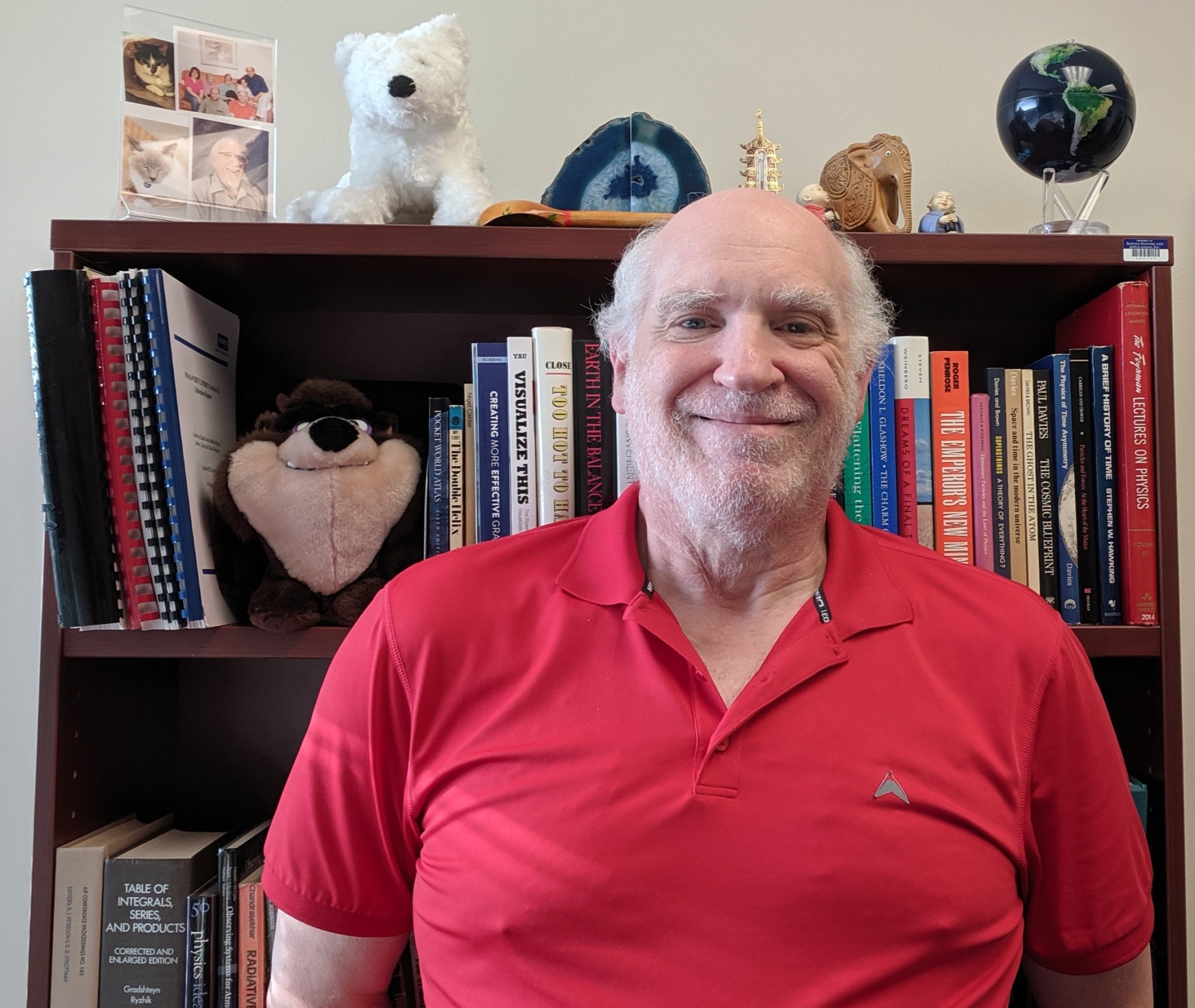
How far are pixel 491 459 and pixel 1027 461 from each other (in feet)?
2.01

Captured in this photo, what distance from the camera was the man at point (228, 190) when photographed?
1015 mm

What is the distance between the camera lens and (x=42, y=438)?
3.07ft

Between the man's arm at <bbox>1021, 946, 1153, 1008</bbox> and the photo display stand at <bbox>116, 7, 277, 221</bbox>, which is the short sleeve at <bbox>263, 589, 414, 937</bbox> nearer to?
the photo display stand at <bbox>116, 7, 277, 221</bbox>

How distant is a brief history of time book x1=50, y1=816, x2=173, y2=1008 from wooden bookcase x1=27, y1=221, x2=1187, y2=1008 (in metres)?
0.01

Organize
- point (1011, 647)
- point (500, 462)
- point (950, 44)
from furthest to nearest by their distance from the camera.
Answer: point (950, 44) < point (500, 462) < point (1011, 647)

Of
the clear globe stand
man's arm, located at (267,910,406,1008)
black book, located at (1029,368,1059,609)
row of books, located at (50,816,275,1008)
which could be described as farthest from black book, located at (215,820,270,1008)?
the clear globe stand

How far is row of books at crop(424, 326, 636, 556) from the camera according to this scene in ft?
3.38

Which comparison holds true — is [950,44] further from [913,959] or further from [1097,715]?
[913,959]

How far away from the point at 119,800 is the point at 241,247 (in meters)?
0.69

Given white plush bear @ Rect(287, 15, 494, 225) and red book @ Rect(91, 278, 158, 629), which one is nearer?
red book @ Rect(91, 278, 158, 629)

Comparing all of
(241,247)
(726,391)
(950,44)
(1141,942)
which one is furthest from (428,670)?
(950,44)

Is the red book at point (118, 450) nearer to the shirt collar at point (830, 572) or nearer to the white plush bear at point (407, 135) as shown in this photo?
the white plush bear at point (407, 135)

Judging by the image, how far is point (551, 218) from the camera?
1011 mm

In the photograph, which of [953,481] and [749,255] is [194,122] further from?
[953,481]
